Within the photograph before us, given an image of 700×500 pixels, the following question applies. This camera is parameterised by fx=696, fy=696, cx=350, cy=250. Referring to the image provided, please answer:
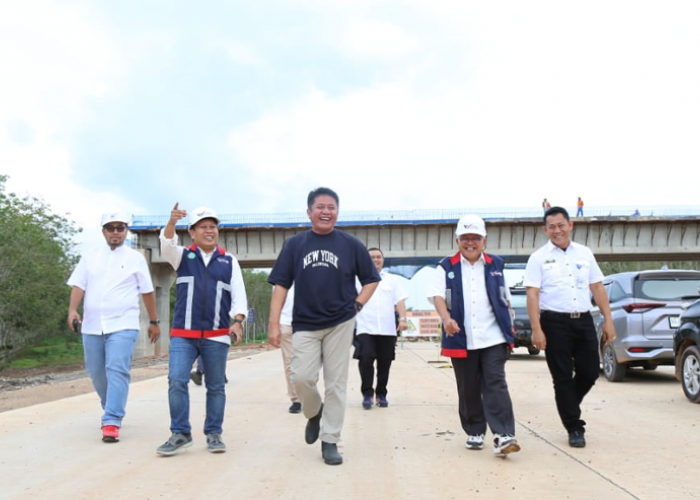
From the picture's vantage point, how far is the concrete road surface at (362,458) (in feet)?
14.4

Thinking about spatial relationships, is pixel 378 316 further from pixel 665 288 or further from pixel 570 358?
pixel 665 288

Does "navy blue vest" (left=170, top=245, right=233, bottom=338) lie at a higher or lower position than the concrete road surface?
higher

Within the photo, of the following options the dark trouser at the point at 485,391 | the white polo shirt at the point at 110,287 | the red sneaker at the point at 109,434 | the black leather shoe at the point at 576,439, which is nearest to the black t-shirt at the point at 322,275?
the dark trouser at the point at 485,391

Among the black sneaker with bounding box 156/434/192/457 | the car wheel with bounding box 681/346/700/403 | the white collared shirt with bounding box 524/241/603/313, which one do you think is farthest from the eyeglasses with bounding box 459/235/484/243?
Result: the car wheel with bounding box 681/346/700/403

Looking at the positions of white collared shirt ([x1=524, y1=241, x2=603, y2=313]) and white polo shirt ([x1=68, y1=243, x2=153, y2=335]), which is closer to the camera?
white collared shirt ([x1=524, y1=241, x2=603, y2=313])

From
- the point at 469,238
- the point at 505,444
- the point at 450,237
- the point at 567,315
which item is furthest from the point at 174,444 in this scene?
the point at 450,237

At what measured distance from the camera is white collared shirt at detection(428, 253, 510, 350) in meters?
5.60

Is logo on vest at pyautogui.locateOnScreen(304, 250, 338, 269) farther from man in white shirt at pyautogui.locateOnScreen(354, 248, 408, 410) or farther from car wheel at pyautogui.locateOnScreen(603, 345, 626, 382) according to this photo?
car wheel at pyautogui.locateOnScreen(603, 345, 626, 382)

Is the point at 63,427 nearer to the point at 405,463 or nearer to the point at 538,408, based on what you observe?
the point at 405,463

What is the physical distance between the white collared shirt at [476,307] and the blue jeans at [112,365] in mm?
2882

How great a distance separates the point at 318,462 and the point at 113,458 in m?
1.59

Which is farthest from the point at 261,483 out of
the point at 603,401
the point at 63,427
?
the point at 603,401

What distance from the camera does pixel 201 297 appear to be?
576 cm

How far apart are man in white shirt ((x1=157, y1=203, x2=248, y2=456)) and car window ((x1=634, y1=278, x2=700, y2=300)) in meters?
7.53
